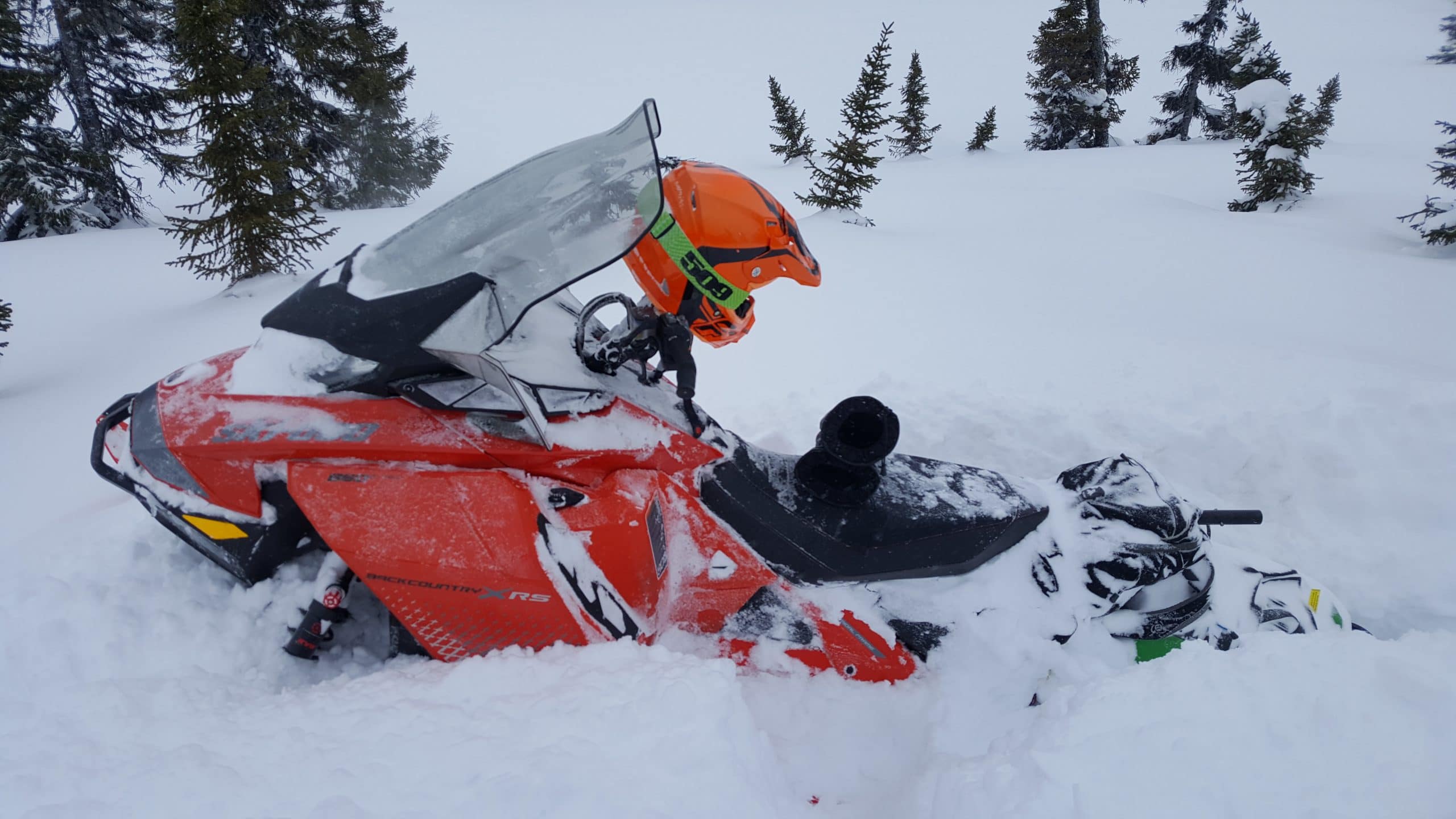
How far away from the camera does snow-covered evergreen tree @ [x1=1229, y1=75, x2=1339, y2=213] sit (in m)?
11.1

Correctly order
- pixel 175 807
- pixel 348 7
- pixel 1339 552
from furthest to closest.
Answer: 1. pixel 348 7
2. pixel 1339 552
3. pixel 175 807

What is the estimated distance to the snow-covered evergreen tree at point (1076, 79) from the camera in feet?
63.2

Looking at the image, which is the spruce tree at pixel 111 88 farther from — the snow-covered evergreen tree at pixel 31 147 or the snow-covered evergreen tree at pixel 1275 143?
the snow-covered evergreen tree at pixel 1275 143

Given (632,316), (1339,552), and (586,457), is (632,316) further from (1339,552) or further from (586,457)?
(1339,552)

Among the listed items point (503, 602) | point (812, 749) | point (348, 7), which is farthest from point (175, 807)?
point (348, 7)

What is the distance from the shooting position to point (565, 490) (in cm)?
205

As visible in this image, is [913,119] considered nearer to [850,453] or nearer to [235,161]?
[235,161]

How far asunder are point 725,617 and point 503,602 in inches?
32.4

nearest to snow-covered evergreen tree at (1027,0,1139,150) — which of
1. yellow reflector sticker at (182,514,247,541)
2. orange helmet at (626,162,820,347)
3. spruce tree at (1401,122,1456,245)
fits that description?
spruce tree at (1401,122,1456,245)

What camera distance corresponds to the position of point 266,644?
207 cm

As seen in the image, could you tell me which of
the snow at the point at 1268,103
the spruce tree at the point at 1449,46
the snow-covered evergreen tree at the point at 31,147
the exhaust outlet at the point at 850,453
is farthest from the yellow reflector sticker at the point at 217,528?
the spruce tree at the point at 1449,46

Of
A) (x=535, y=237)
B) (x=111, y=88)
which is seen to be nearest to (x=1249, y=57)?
(x=535, y=237)

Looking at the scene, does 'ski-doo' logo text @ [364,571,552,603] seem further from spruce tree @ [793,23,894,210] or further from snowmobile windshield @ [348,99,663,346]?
spruce tree @ [793,23,894,210]

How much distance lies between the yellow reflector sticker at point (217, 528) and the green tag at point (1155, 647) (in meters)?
3.17
